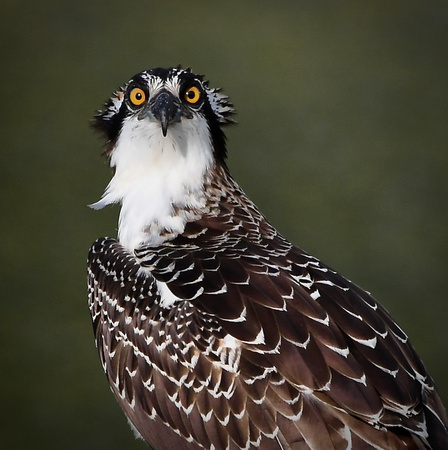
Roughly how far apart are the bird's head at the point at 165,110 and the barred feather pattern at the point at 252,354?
37 cm

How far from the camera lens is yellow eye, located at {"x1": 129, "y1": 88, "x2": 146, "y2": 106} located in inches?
105

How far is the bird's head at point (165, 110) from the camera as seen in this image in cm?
261

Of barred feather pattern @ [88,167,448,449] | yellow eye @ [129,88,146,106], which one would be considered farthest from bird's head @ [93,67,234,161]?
barred feather pattern @ [88,167,448,449]

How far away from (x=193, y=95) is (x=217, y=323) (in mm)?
826

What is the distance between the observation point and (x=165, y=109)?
100 inches

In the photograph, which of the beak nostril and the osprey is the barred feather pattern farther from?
the beak nostril

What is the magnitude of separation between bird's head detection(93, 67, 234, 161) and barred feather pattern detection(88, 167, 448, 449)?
14.4 inches

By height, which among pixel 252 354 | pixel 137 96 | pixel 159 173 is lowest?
pixel 252 354

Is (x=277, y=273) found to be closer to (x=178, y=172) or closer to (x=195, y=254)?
(x=195, y=254)

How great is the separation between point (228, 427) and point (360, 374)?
352mm

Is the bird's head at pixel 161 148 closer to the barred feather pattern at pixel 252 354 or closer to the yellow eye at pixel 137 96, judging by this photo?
the yellow eye at pixel 137 96

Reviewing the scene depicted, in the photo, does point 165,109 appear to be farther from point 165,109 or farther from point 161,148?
point 161,148

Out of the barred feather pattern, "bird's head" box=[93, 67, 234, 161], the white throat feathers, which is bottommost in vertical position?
the barred feather pattern

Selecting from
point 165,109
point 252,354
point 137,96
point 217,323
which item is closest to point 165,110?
point 165,109
